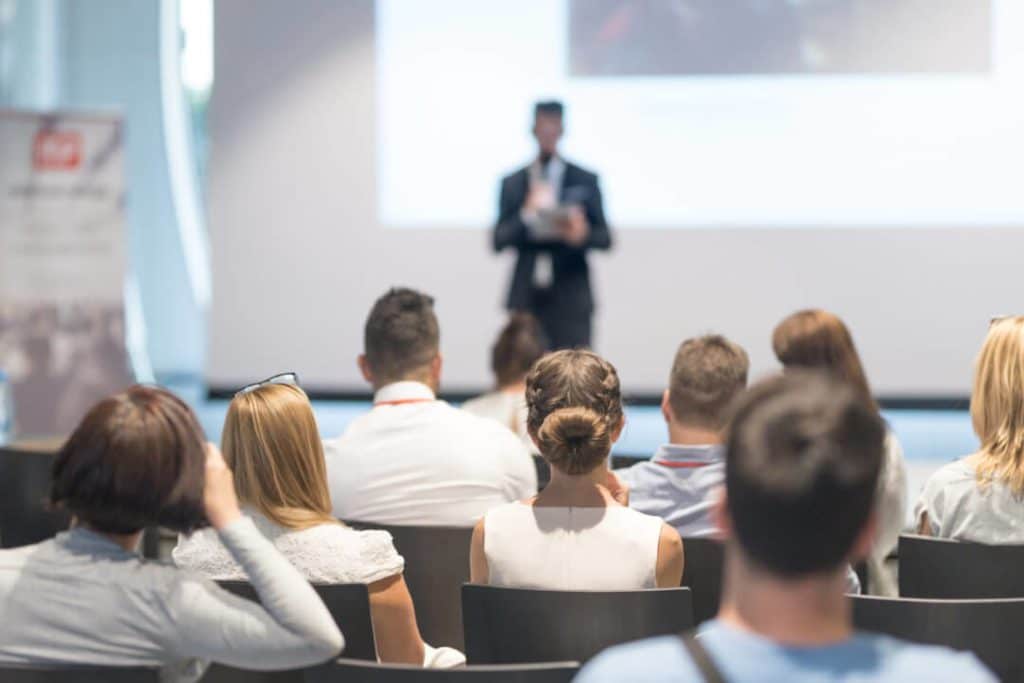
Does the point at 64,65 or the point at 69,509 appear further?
the point at 64,65

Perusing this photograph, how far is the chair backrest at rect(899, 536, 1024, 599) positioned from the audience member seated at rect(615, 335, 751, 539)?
41 centimetres

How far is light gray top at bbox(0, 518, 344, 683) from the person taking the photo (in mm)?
1731

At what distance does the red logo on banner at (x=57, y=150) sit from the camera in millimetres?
7109

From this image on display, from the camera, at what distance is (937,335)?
28.4ft

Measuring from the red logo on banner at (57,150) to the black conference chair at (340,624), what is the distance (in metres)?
5.59

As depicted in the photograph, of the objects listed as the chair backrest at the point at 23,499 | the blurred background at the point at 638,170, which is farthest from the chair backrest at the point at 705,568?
the blurred background at the point at 638,170

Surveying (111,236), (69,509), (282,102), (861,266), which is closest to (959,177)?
(861,266)

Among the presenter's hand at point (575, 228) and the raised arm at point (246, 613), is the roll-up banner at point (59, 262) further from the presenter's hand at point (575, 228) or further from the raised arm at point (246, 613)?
the raised arm at point (246, 613)

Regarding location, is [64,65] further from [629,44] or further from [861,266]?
[861,266]

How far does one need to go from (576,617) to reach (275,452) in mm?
579

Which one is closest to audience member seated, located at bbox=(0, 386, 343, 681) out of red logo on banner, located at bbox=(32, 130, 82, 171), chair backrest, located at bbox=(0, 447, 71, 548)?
chair backrest, located at bbox=(0, 447, 71, 548)

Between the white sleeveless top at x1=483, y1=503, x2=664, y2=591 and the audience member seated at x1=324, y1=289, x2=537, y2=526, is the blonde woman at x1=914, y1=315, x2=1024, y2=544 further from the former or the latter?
the audience member seated at x1=324, y1=289, x2=537, y2=526

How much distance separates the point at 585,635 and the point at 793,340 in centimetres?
157

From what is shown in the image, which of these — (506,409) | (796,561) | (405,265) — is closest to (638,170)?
(405,265)
